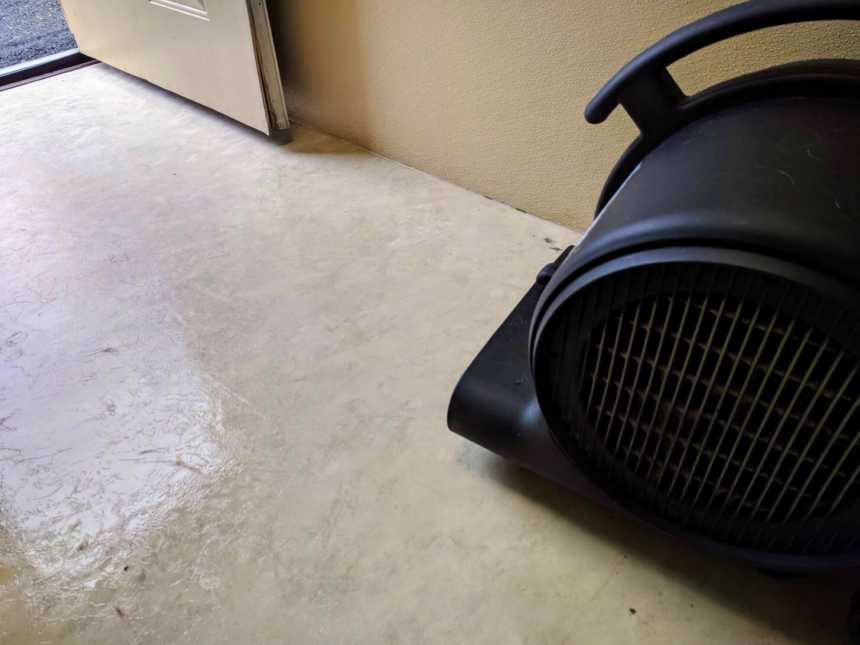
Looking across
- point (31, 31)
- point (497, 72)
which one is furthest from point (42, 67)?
point (497, 72)

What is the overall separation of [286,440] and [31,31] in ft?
6.52

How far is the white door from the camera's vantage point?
145cm

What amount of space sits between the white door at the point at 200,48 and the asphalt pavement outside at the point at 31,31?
28 centimetres

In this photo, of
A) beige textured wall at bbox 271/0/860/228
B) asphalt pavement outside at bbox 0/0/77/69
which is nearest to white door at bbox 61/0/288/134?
beige textured wall at bbox 271/0/860/228

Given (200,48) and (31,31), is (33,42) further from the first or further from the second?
(200,48)

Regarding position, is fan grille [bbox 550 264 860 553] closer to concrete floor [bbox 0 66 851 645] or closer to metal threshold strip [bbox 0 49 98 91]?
concrete floor [bbox 0 66 851 645]

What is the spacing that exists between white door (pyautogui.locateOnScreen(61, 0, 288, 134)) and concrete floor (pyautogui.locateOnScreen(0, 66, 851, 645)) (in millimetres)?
144

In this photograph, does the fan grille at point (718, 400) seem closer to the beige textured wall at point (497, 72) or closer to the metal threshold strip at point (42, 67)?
the beige textured wall at point (497, 72)

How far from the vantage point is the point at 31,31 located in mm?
2250

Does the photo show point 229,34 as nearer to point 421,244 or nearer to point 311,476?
point 421,244

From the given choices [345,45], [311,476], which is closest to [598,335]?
[311,476]

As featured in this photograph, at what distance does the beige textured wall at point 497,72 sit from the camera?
1018 millimetres

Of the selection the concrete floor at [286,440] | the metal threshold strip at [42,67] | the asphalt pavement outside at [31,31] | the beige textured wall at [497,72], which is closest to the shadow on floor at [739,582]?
the concrete floor at [286,440]

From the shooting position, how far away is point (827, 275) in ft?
1.68
